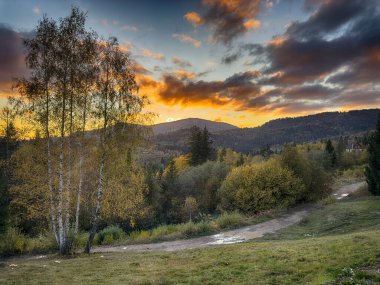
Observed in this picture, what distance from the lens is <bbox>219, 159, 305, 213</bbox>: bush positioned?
38.1m

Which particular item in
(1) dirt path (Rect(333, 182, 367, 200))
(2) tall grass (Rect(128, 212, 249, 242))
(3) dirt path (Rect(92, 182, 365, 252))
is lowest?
(1) dirt path (Rect(333, 182, 367, 200))

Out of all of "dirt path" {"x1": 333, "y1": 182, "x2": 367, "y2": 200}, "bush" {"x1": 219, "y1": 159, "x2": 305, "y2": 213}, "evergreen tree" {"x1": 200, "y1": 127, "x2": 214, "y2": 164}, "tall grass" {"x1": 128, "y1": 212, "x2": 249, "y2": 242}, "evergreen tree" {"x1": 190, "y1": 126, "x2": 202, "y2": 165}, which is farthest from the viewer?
"evergreen tree" {"x1": 200, "y1": 127, "x2": 214, "y2": 164}

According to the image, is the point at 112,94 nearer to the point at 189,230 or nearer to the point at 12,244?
the point at 189,230

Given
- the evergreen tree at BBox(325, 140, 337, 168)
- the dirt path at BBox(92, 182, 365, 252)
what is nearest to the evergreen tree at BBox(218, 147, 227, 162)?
the evergreen tree at BBox(325, 140, 337, 168)

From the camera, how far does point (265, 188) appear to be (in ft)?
128

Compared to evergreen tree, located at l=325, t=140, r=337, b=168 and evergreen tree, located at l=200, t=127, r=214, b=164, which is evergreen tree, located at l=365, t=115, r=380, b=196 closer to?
evergreen tree, located at l=200, t=127, r=214, b=164

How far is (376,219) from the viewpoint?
882 inches

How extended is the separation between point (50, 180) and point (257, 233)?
15.6 meters

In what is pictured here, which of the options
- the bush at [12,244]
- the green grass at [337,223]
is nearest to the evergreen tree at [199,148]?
the green grass at [337,223]

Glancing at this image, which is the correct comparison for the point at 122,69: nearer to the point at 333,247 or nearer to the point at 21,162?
the point at 21,162

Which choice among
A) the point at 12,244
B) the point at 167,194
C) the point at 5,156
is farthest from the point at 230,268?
the point at 167,194

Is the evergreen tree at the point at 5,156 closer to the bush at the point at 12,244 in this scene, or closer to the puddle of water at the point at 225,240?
the bush at the point at 12,244

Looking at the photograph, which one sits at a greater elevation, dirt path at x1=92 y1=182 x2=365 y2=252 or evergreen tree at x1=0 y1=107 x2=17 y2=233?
evergreen tree at x1=0 y1=107 x2=17 y2=233

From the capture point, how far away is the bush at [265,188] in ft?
125
